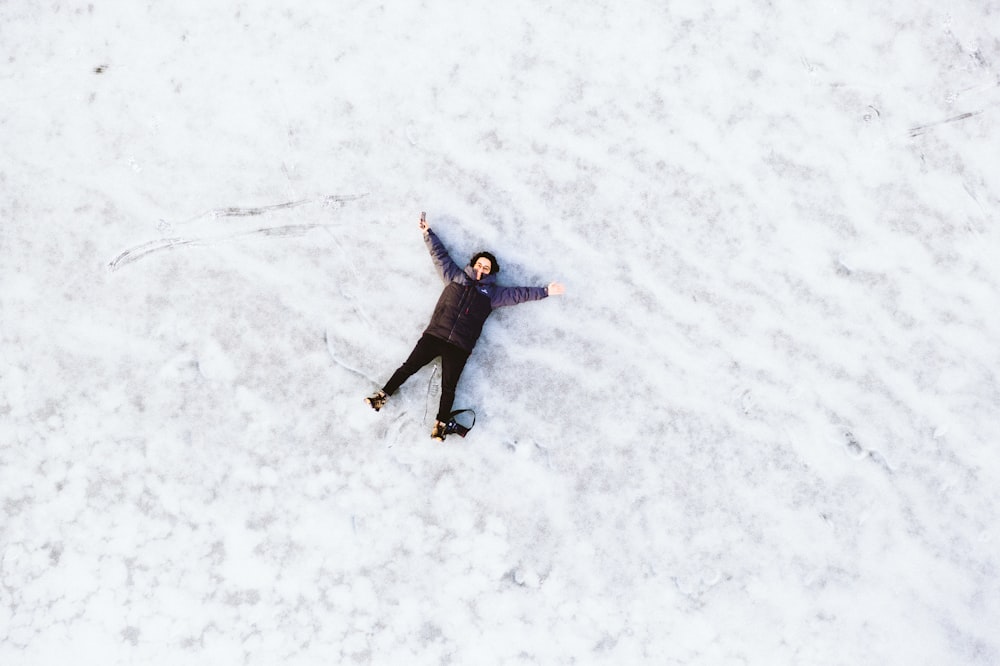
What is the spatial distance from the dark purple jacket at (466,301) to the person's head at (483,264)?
0.09ft

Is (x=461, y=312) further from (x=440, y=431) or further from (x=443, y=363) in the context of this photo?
(x=440, y=431)

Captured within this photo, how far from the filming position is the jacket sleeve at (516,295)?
13.0ft

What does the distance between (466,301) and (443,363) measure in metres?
0.40

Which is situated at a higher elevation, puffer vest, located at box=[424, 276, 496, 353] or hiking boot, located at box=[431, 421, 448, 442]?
puffer vest, located at box=[424, 276, 496, 353]

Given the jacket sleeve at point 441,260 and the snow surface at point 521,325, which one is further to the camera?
the snow surface at point 521,325

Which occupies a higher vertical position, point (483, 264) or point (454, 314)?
point (483, 264)

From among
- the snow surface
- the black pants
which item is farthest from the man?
the snow surface

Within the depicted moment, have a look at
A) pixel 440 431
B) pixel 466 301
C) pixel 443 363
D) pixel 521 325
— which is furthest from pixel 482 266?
pixel 440 431

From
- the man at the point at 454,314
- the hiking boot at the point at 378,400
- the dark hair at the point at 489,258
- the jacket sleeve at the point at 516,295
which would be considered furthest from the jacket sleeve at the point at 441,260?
the hiking boot at the point at 378,400

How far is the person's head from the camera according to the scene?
155 inches

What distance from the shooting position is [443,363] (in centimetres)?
400

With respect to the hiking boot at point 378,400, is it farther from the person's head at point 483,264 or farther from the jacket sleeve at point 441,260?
the person's head at point 483,264

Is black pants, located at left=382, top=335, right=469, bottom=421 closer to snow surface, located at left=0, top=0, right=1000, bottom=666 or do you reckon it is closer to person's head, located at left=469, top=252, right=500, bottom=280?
snow surface, located at left=0, top=0, right=1000, bottom=666

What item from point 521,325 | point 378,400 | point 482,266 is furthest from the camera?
point 521,325
